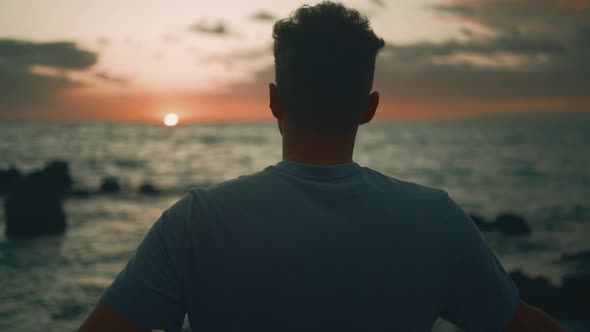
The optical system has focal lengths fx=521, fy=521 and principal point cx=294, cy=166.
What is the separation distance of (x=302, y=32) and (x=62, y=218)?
1591 cm

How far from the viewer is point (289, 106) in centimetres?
160

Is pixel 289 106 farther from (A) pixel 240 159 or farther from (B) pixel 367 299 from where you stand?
(A) pixel 240 159

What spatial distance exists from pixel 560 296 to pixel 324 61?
8.93m

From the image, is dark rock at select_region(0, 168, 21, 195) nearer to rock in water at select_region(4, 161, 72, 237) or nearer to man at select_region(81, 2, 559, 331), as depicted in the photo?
rock in water at select_region(4, 161, 72, 237)

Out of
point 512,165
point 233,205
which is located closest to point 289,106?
point 233,205

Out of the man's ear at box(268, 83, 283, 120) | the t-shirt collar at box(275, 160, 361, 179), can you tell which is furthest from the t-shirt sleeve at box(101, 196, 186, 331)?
the man's ear at box(268, 83, 283, 120)

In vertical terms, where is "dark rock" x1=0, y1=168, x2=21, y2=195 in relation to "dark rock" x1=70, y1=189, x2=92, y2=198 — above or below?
above

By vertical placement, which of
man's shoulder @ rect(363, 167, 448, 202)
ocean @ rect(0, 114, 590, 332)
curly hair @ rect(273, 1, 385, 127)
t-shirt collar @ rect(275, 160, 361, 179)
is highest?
curly hair @ rect(273, 1, 385, 127)

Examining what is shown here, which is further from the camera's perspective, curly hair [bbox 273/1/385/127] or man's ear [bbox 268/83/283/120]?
man's ear [bbox 268/83/283/120]

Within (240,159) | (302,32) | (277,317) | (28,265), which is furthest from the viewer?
(240,159)

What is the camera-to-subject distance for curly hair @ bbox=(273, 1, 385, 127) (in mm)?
1496

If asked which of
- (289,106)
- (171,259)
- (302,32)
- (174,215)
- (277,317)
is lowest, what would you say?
(277,317)

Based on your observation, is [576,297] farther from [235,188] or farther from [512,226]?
[235,188]

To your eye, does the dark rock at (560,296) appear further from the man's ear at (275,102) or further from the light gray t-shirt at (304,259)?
the man's ear at (275,102)
